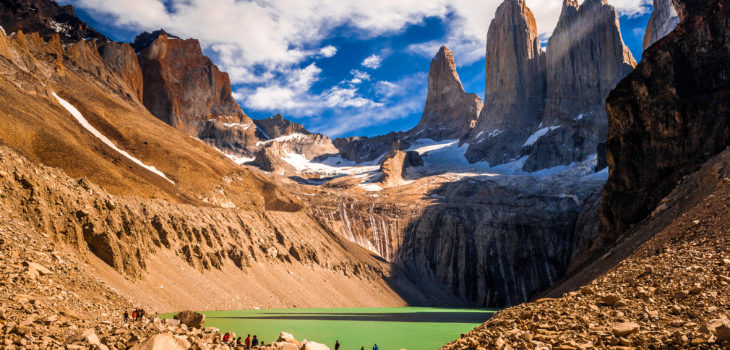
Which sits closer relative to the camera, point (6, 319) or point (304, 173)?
point (6, 319)

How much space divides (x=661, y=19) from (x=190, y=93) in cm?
13019

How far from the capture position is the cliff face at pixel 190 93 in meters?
149

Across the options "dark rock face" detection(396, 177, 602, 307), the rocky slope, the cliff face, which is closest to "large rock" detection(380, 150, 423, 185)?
"dark rock face" detection(396, 177, 602, 307)

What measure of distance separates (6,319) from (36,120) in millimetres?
42157

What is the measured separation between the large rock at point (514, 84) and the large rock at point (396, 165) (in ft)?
90.1

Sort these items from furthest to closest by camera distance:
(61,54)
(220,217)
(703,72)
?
(61,54) < (220,217) < (703,72)

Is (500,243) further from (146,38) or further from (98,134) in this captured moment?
(146,38)

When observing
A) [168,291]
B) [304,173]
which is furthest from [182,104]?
[168,291]

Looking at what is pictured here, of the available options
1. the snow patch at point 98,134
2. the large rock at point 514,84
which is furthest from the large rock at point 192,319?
the large rock at point 514,84

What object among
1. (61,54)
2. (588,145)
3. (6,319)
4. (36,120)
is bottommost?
(6,319)

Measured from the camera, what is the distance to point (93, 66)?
94562 millimetres

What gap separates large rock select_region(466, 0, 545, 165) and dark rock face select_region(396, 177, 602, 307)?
2471 inches

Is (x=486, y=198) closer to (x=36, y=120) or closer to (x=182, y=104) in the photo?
(x=36, y=120)

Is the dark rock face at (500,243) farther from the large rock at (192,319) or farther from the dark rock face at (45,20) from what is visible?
the dark rock face at (45,20)
